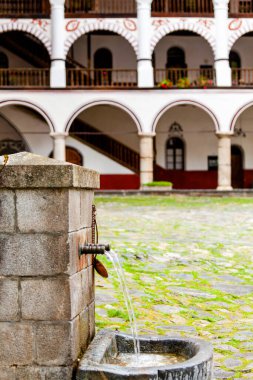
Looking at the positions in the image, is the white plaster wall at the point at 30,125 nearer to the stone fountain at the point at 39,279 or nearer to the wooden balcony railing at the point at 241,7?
the wooden balcony railing at the point at 241,7

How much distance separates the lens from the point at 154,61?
92.5 ft

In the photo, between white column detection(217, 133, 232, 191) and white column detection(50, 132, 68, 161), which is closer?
white column detection(50, 132, 68, 161)

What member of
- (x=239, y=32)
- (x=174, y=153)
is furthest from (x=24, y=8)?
(x=174, y=153)

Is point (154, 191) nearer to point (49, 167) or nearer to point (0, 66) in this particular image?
point (0, 66)

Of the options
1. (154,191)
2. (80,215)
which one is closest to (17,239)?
(80,215)

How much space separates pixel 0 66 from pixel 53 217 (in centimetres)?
2463

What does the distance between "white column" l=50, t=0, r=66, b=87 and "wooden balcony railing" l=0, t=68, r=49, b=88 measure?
0.62m

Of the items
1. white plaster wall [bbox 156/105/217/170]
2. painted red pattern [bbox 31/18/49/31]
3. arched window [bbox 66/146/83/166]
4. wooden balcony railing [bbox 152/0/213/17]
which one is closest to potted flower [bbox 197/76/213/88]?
wooden balcony railing [bbox 152/0/213/17]

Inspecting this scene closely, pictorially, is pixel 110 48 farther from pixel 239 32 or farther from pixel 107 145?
pixel 239 32

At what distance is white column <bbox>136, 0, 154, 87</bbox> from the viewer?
965 inches

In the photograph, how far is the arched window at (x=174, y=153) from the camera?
2862 cm

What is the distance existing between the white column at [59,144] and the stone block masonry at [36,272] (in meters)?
21.1

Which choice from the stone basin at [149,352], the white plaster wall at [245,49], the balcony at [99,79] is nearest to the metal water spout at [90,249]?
the stone basin at [149,352]

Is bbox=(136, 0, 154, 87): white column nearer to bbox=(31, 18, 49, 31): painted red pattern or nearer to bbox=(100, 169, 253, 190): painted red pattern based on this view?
bbox=(31, 18, 49, 31): painted red pattern
